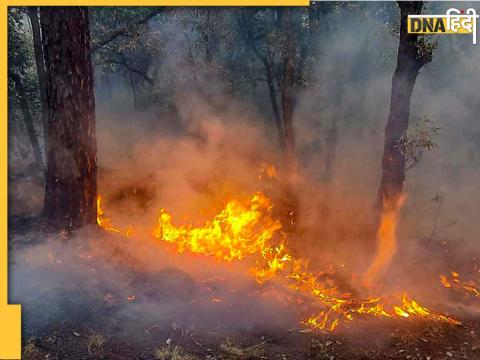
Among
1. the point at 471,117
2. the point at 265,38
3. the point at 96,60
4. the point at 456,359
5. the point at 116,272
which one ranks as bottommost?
the point at 456,359

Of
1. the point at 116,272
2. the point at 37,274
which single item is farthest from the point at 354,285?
the point at 37,274

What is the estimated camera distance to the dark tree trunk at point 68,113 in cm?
795

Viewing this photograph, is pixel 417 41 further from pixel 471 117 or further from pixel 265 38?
pixel 471 117

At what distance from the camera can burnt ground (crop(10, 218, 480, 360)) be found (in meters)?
6.32

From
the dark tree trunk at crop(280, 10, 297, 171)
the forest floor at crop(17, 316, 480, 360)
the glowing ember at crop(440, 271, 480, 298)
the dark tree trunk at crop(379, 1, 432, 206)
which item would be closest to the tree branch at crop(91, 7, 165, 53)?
the dark tree trunk at crop(280, 10, 297, 171)

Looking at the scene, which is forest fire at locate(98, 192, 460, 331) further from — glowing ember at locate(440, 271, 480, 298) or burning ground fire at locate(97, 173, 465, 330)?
glowing ember at locate(440, 271, 480, 298)

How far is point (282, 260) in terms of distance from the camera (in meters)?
9.95

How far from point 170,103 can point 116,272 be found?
11121 millimetres

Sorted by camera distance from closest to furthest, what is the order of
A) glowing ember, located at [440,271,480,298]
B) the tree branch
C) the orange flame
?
the orange flame < glowing ember, located at [440,271,480,298] < the tree branch

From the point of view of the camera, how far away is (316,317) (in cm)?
778

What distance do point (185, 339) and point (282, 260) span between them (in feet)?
12.3

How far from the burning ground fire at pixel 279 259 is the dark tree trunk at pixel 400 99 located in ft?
2.35

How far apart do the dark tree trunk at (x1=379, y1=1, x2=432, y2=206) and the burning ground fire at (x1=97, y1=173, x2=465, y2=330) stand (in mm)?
717

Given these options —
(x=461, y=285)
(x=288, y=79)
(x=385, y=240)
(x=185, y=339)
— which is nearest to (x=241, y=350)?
(x=185, y=339)
